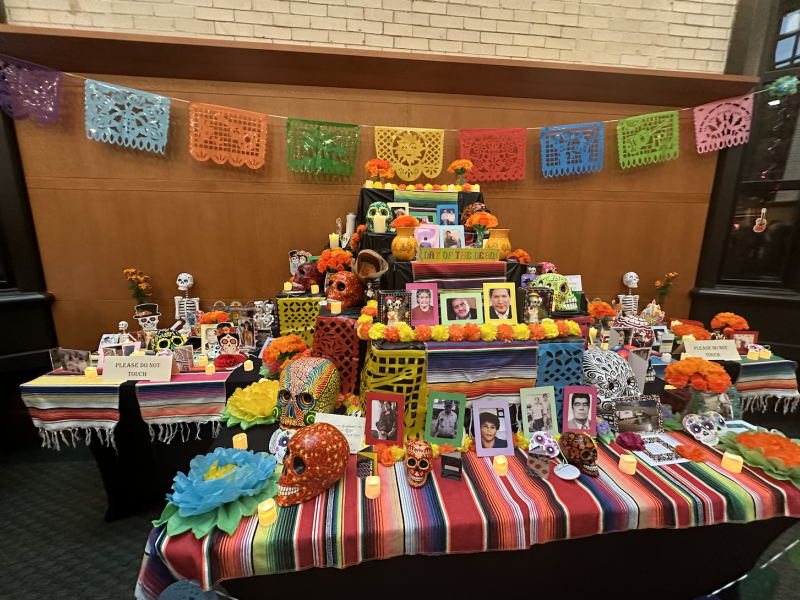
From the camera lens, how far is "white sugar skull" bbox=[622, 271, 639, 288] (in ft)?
12.5

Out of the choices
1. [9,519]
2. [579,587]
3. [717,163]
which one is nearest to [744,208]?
[717,163]

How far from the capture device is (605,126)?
3.62m

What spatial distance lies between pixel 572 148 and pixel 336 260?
8.62 feet

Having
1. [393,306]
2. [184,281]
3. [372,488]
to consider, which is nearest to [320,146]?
[184,281]

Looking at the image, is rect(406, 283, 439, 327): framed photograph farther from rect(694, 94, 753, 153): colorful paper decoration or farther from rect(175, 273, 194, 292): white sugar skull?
rect(694, 94, 753, 153): colorful paper decoration

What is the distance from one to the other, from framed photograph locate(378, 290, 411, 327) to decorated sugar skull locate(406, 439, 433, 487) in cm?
68

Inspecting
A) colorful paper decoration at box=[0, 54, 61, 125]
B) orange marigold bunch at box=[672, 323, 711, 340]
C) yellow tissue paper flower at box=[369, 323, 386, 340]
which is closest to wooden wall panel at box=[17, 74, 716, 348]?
colorful paper decoration at box=[0, 54, 61, 125]

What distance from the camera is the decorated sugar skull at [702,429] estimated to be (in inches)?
76.2

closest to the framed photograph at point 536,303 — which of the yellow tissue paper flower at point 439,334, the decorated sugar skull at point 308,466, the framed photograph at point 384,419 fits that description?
the yellow tissue paper flower at point 439,334

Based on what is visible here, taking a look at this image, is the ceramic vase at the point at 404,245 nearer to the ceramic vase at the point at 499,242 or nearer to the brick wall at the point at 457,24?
the ceramic vase at the point at 499,242

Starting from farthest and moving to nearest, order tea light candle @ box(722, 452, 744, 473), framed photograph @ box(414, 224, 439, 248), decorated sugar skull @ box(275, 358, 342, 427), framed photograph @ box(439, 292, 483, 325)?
framed photograph @ box(414, 224, 439, 248), framed photograph @ box(439, 292, 483, 325), decorated sugar skull @ box(275, 358, 342, 427), tea light candle @ box(722, 452, 744, 473)

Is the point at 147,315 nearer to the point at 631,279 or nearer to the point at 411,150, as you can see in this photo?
the point at 411,150

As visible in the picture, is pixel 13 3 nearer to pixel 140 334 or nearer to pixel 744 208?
pixel 140 334

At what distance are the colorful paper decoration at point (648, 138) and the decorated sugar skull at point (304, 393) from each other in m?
3.60
